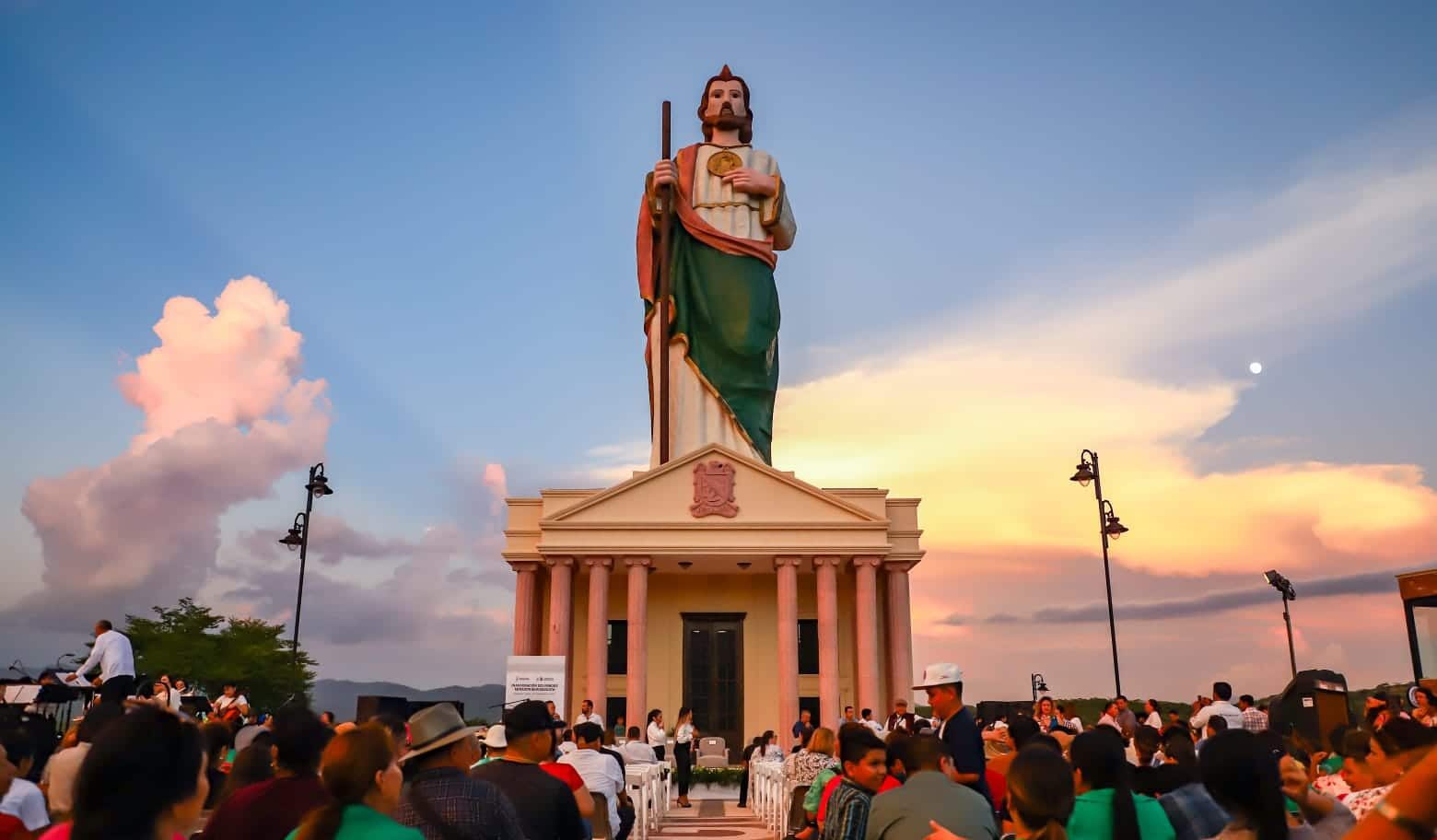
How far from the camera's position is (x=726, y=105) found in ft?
132

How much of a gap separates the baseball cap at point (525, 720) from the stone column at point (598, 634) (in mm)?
24012

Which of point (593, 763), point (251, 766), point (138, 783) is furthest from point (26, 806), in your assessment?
point (593, 763)

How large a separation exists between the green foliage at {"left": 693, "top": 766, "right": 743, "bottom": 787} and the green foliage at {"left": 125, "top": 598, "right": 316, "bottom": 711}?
2311 cm

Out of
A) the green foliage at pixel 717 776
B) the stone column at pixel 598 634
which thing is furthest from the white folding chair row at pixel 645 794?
the stone column at pixel 598 634

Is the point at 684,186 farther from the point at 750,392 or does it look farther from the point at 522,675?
the point at 522,675

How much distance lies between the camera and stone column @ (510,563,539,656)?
31.4m

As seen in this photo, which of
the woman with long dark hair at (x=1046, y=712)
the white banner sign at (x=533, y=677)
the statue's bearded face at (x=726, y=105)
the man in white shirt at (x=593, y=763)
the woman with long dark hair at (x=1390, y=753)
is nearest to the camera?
the woman with long dark hair at (x=1390, y=753)

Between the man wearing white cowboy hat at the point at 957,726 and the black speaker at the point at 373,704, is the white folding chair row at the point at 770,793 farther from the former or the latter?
the man wearing white cowboy hat at the point at 957,726

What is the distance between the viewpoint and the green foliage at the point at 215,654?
45.5 m

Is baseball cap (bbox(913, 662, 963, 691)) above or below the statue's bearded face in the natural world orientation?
below

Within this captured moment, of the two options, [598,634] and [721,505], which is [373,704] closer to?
[598,634]

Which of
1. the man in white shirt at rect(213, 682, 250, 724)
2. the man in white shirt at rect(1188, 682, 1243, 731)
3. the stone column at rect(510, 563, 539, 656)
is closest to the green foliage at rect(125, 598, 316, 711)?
the stone column at rect(510, 563, 539, 656)

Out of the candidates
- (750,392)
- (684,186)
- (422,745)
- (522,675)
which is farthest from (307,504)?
(422,745)

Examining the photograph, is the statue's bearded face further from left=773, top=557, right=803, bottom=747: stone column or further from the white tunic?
left=773, top=557, right=803, bottom=747: stone column
